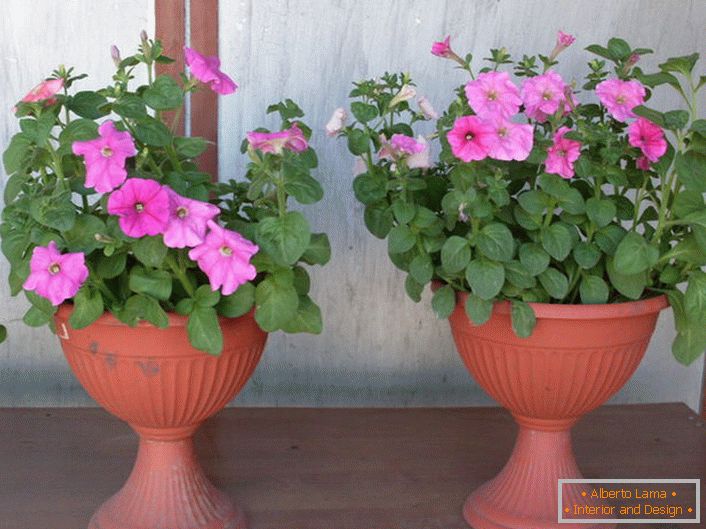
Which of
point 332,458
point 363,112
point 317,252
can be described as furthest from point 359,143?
point 332,458

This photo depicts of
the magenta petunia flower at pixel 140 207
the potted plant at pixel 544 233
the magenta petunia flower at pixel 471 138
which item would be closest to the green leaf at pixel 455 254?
the potted plant at pixel 544 233

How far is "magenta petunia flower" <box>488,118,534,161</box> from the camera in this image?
107 cm

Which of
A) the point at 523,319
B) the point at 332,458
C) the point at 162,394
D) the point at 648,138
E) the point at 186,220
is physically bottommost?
the point at 332,458

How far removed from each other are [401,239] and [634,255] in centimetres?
28

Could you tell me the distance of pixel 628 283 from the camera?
44.6 inches

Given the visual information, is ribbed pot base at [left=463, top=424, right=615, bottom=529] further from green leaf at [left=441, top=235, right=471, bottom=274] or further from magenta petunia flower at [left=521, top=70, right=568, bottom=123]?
magenta petunia flower at [left=521, top=70, right=568, bottom=123]

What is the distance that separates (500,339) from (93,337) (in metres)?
0.50

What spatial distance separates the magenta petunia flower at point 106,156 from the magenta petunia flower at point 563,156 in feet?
1.62

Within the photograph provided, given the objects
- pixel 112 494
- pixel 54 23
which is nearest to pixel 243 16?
pixel 54 23

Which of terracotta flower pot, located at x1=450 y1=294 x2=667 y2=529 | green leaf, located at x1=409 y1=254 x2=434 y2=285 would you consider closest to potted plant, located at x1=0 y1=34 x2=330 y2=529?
green leaf, located at x1=409 y1=254 x2=434 y2=285

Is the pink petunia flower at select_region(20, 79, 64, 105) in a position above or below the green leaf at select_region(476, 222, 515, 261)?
above

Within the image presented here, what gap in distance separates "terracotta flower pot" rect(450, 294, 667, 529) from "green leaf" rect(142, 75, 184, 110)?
0.43 metres

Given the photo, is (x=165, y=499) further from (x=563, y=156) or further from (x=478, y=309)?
(x=563, y=156)

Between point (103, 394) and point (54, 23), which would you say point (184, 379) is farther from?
point (54, 23)
